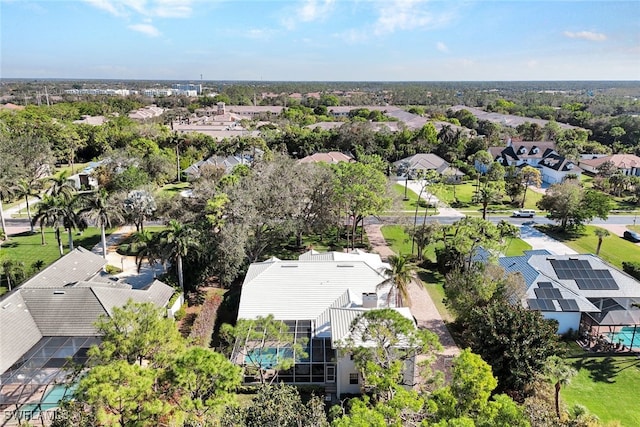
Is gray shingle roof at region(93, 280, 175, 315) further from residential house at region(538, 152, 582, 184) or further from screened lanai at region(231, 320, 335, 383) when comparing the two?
residential house at region(538, 152, 582, 184)

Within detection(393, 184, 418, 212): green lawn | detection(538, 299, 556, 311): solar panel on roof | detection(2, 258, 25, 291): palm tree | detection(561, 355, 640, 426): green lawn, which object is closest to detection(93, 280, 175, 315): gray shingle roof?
detection(2, 258, 25, 291): palm tree

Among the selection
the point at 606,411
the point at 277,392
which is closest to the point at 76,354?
the point at 277,392

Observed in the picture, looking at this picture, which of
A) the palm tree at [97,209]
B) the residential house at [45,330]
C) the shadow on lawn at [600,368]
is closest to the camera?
the residential house at [45,330]

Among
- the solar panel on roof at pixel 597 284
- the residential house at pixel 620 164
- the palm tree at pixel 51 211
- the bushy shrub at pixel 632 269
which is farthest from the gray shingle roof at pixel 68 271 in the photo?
the residential house at pixel 620 164

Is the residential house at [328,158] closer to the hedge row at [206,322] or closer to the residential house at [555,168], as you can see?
A: the residential house at [555,168]

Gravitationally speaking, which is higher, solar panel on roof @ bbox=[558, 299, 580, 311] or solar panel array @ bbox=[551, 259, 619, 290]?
solar panel array @ bbox=[551, 259, 619, 290]

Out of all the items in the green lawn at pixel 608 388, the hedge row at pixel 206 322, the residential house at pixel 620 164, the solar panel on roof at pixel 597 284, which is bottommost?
the green lawn at pixel 608 388
